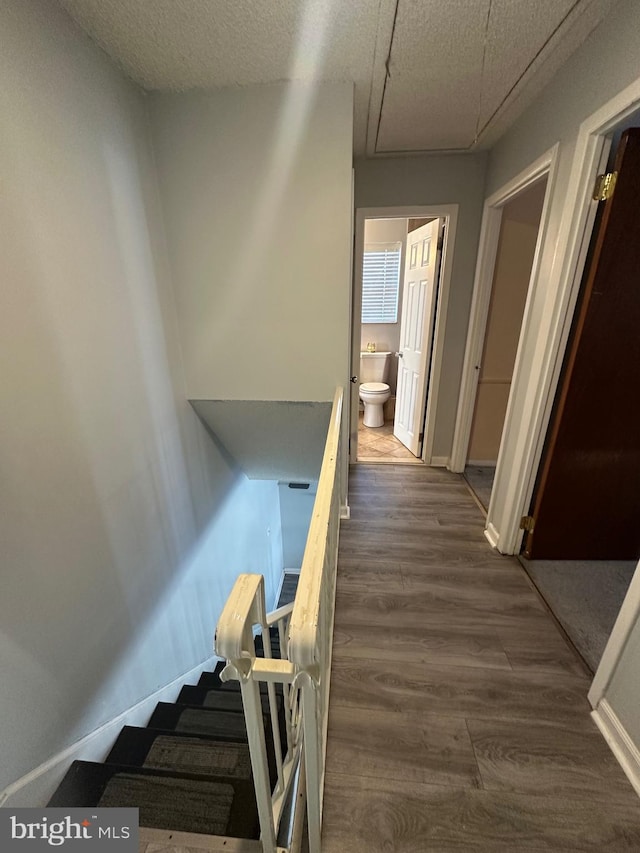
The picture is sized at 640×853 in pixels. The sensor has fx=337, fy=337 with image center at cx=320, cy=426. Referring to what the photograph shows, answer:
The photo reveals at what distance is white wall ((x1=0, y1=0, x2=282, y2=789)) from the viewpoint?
104 cm

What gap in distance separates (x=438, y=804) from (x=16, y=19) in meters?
2.76

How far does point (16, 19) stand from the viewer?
1017mm

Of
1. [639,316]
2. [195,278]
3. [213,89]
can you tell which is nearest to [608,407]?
[639,316]

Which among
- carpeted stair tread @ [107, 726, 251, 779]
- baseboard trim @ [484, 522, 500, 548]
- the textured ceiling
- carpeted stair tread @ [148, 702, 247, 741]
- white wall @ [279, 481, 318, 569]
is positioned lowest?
white wall @ [279, 481, 318, 569]

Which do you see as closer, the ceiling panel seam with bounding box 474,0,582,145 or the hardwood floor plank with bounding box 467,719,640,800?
the hardwood floor plank with bounding box 467,719,640,800

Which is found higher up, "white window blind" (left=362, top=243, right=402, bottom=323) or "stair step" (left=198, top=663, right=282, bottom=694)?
"white window blind" (left=362, top=243, right=402, bottom=323)

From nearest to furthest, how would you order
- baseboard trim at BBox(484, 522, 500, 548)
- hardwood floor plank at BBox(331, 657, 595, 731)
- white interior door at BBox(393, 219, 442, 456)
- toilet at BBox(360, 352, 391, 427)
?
hardwood floor plank at BBox(331, 657, 595, 731) < baseboard trim at BBox(484, 522, 500, 548) < white interior door at BBox(393, 219, 442, 456) < toilet at BBox(360, 352, 391, 427)

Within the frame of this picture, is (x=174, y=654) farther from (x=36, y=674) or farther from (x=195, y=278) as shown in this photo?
(x=195, y=278)

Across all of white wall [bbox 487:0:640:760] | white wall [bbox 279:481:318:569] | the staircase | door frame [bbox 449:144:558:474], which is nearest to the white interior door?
door frame [bbox 449:144:558:474]

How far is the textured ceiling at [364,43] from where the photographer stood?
3.85ft

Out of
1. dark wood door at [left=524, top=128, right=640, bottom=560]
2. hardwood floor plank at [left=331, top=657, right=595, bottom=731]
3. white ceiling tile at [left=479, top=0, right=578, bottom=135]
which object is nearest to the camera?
white ceiling tile at [left=479, top=0, right=578, bottom=135]

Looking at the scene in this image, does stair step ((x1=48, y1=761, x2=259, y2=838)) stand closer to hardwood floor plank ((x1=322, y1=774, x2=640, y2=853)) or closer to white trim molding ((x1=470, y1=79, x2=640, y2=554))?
hardwood floor plank ((x1=322, y1=774, x2=640, y2=853))

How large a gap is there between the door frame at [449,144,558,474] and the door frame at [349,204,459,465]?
0.19 meters

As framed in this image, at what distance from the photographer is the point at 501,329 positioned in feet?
8.77
